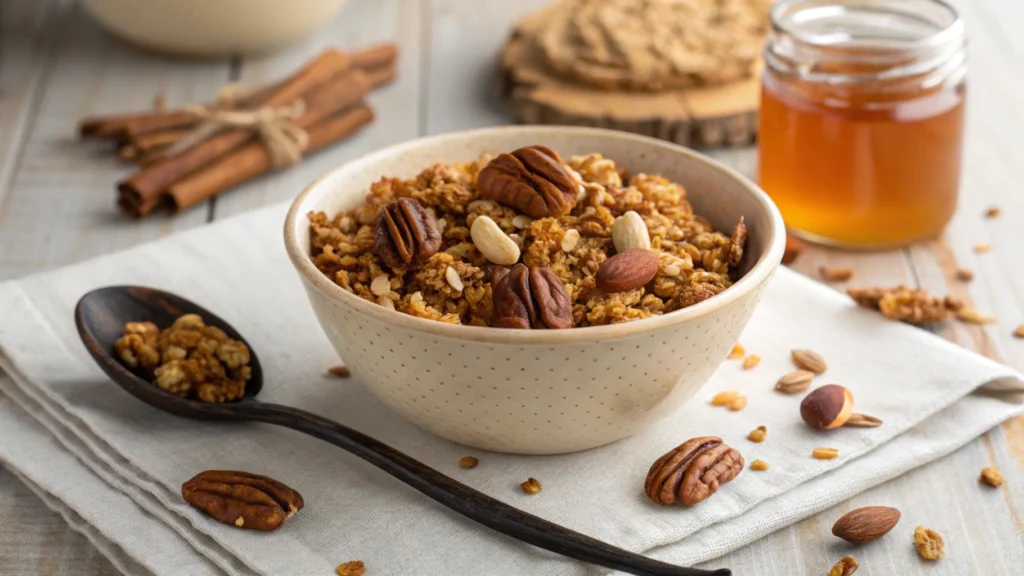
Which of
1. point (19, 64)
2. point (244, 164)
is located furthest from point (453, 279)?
point (19, 64)

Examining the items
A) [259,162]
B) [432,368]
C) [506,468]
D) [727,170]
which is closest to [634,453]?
[506,468]

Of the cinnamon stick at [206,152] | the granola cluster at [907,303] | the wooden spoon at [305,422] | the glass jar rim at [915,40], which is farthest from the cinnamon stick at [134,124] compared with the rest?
the granola cluster at [907,303]

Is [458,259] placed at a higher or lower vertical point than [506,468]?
higher

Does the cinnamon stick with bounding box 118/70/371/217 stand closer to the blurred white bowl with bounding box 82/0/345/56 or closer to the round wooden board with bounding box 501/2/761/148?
the blurred white bowl with bounding box 82/0/345/56

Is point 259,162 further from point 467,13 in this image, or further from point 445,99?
point 467,13

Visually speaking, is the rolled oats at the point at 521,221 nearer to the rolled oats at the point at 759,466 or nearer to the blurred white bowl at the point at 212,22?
the rolled oats at the point at 759,466

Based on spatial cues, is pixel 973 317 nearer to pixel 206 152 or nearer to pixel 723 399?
pixel 723 399
